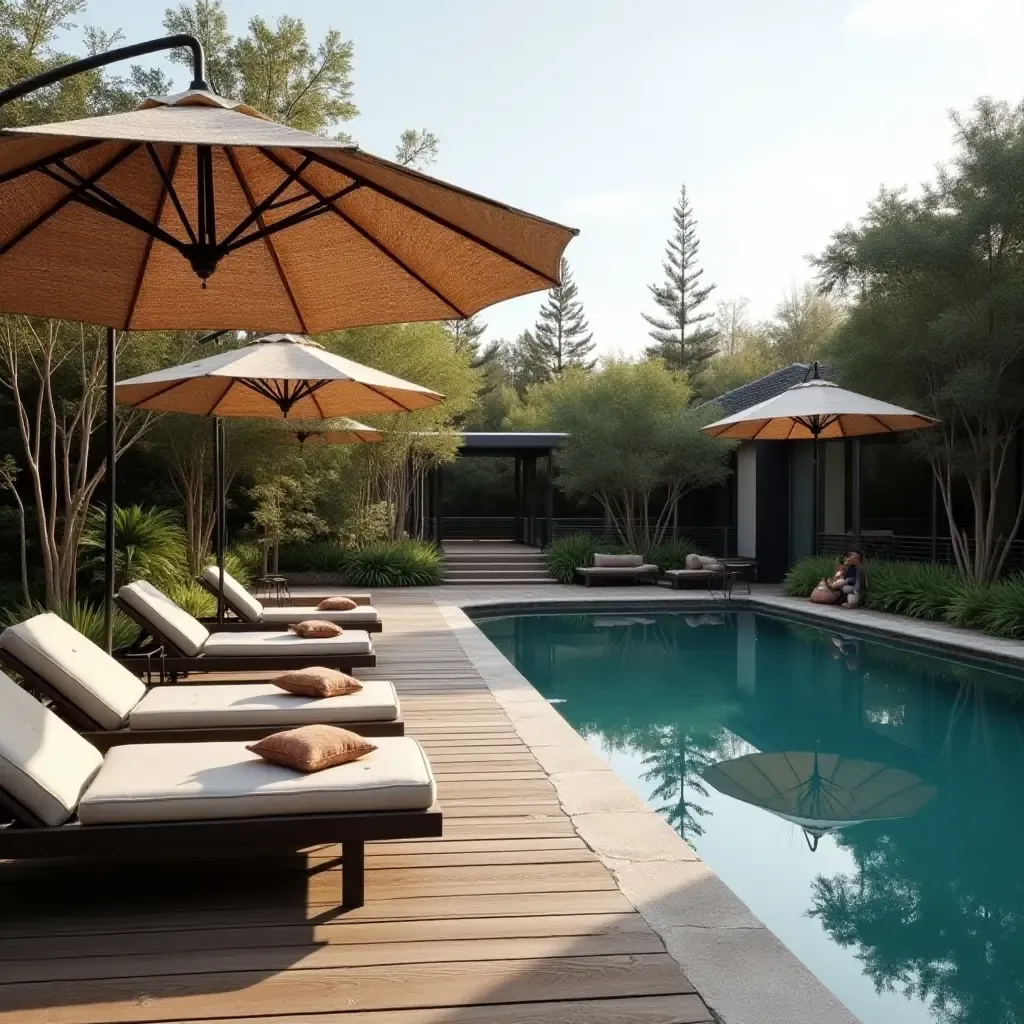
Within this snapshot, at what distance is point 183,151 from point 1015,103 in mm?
11427

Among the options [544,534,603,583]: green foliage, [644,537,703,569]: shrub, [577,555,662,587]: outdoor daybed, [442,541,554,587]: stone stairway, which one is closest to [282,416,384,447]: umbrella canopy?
[442,541,554,587]: stone stairway

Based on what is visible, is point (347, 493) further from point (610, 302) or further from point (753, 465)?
point (610, 302)

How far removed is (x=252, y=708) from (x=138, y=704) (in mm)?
514

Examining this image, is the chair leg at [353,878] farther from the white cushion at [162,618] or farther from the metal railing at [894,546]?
the metal railing at [894,546]

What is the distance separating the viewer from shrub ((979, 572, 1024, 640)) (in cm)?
1112

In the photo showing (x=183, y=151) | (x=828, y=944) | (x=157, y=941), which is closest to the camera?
(x=157, y=941)

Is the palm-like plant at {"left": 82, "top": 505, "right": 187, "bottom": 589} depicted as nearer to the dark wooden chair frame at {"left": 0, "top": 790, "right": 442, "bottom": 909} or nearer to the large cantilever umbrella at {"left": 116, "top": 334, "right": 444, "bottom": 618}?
the large cantilever umbrella at {"left": 116, "top": 334, "right": 444, "bottom": 618}

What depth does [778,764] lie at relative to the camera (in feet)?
23.0

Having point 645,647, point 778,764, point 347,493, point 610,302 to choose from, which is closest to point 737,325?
point 610,302

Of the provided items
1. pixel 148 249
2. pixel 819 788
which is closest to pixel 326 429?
pixel 819 788

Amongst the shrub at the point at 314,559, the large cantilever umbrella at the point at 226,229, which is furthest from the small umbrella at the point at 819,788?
the shrub at the point at 314,559

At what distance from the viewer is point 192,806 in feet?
10.5

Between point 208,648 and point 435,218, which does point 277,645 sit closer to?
point 208,648

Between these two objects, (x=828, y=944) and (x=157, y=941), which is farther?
(x=828, y=944)
